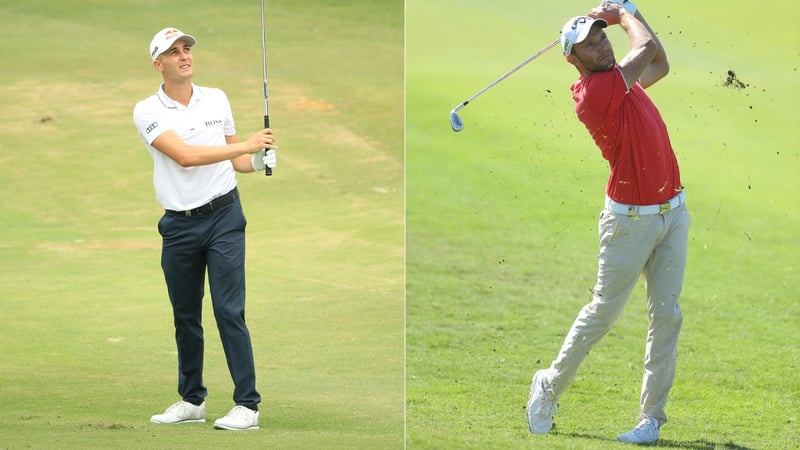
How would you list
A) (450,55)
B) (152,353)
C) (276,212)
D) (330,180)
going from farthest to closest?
1. (450,55)
2. (330,180)
3. (276,212)
4. (152,353)

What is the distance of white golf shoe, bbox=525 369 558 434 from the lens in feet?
17.0

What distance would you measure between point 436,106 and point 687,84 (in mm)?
2287

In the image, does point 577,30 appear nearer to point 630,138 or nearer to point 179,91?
point 630,138

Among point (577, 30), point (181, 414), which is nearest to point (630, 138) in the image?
point (577, 30)

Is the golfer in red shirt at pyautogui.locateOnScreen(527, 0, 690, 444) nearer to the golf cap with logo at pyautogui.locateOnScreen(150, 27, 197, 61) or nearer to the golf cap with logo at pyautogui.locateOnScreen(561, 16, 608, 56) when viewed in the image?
the golf cap with logo at pyautogui.locateOnScreen(561, 16, 608, 56)

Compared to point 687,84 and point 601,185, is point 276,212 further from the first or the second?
point 687,84

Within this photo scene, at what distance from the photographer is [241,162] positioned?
5.47 metres

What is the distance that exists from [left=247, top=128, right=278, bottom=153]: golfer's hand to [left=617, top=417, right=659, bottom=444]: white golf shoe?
5.01 ft

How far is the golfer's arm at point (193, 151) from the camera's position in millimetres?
5109

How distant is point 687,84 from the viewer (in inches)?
456

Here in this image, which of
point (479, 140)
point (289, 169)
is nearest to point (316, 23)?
point (479, 140)

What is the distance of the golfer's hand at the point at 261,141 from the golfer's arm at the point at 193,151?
0.09 ft

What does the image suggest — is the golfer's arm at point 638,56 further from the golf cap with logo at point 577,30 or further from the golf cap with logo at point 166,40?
the golf cap with logo at point 166,40

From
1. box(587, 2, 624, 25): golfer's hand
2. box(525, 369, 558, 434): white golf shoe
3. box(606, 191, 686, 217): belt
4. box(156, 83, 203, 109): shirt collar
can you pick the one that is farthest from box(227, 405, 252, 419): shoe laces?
box(587, 2, 624, 25): golfer's hand
